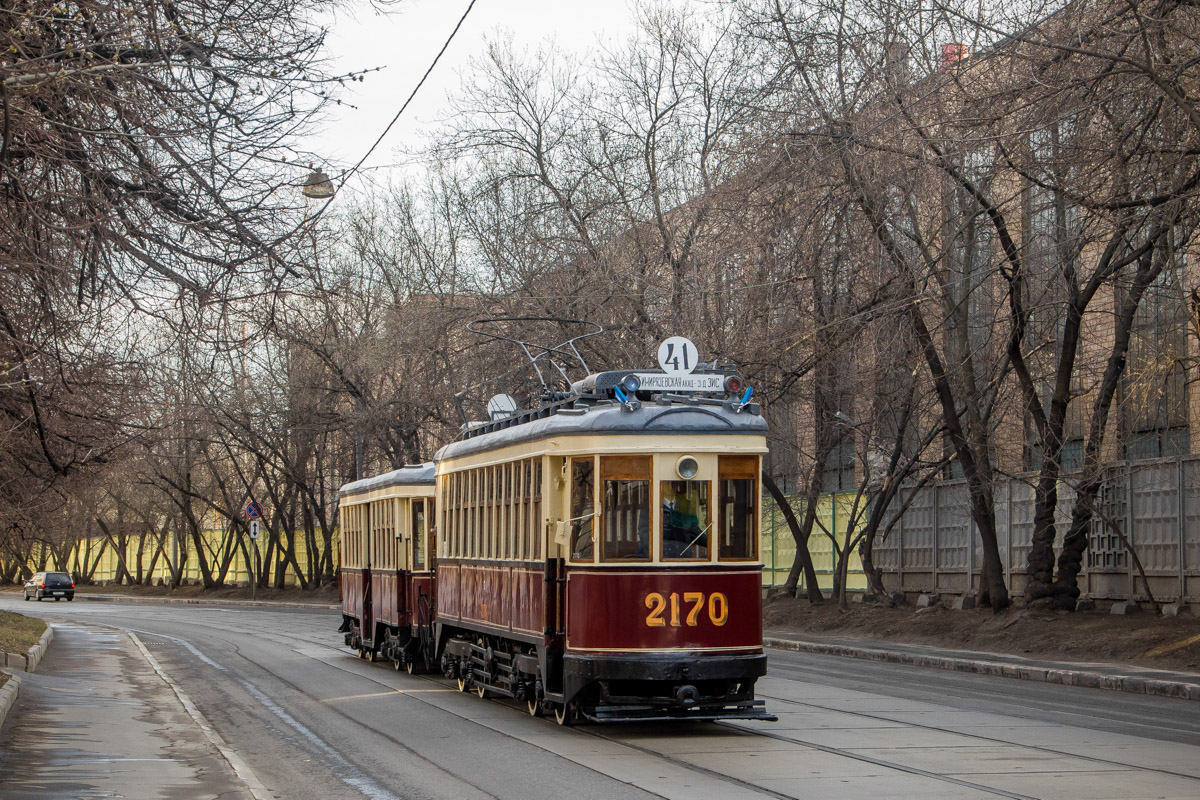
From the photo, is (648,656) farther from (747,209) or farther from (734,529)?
(747,209)

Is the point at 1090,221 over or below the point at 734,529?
over

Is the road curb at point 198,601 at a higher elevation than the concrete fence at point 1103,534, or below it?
below

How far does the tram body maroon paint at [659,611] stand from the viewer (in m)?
13.1

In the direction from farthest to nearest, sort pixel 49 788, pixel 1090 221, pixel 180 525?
pixel 180 525 → pixel 1090 221 → pixel 49 788

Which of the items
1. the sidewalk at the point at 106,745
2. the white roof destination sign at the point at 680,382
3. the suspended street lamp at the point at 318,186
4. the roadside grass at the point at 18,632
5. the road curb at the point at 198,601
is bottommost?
the road curb at the point at 198,601

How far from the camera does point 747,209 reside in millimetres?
23984

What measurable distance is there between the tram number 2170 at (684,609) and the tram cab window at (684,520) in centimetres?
36

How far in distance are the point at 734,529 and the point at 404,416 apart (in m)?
31.1

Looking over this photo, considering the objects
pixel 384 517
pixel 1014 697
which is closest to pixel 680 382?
pixel 1014 697

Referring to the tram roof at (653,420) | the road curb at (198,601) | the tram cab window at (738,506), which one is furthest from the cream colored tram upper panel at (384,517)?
the road curb at (198,601)

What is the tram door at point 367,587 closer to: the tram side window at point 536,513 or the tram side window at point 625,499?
the tram side window at point 536,513

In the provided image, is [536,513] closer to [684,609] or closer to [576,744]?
[684,609]

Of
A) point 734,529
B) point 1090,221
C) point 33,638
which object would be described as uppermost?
point 1090,221

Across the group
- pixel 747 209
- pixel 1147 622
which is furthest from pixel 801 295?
pixel 1147 622
